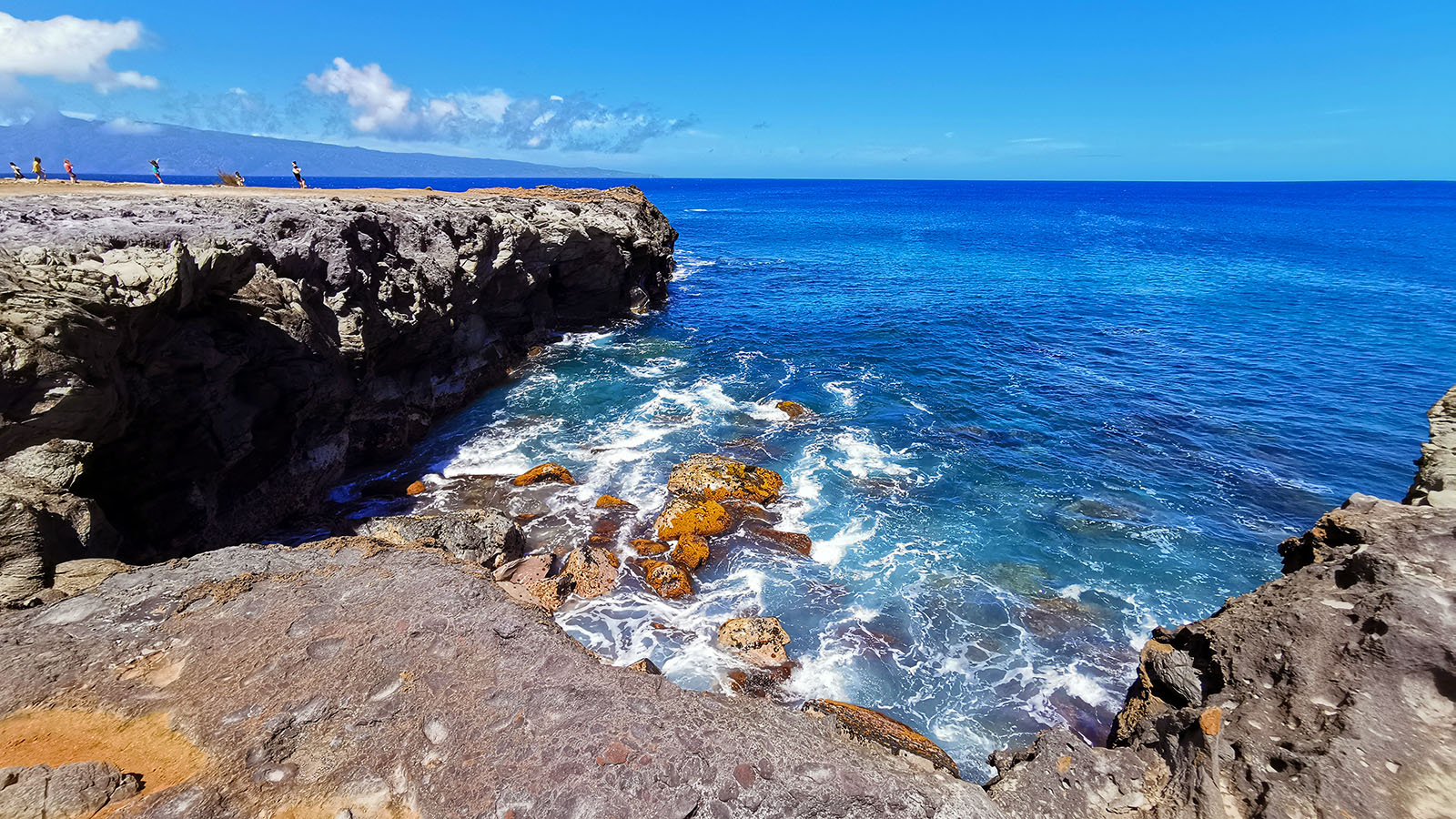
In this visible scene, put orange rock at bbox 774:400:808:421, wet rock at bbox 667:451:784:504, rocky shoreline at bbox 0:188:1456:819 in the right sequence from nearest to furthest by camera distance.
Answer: rocky shoreline at bbox 0:188:1456:819 → wet rock at bbox 667:451:784:504 → orange rock at bbox 774:400:808:421

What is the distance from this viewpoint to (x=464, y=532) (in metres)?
16.5

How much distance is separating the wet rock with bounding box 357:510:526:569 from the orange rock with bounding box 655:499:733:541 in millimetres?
4295

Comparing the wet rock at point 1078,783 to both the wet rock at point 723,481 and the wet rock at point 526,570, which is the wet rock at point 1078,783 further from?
the wet rock at point 723,481

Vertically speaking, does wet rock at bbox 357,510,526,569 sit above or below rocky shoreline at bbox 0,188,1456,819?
below

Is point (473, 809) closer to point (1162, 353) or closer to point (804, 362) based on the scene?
point (804, 362)

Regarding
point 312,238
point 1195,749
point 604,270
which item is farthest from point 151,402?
point 604,270

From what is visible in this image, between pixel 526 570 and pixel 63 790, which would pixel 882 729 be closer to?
pixel 526 570

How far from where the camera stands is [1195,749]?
22.4ft

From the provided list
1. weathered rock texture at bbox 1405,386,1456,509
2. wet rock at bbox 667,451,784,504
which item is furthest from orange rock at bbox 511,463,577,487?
weathered rock texture at bbox 1405,386,1456,509

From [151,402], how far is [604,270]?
95.9 ft

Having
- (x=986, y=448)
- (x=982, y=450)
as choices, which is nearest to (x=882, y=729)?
(x=982, y=450)

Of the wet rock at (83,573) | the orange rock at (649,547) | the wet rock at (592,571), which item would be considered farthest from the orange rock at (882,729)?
the wet rock at (83,573)

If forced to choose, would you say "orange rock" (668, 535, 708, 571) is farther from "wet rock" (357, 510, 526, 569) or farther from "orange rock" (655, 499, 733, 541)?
"wet rock" (357, 510, 526, 569)

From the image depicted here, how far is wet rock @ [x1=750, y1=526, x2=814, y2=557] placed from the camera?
18172 millimetres
